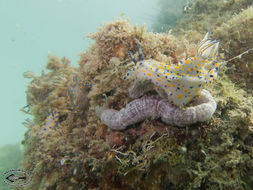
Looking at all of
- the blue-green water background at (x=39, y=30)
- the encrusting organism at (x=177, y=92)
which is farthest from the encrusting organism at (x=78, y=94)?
the blue-green water background at (x=39, y=30)

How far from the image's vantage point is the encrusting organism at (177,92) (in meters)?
2.46

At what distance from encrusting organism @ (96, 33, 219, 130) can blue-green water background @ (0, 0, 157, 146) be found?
11896 centimetres

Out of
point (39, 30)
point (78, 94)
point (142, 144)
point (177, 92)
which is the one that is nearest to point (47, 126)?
point (78, 94)

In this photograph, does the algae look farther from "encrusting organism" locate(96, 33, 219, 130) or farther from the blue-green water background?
the blue-green water background

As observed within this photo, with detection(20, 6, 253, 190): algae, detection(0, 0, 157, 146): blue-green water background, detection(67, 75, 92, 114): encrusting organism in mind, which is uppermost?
detection(0, 0, 157, 146): blue-green water background

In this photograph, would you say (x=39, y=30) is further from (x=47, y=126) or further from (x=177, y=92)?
(x=177, y=92)

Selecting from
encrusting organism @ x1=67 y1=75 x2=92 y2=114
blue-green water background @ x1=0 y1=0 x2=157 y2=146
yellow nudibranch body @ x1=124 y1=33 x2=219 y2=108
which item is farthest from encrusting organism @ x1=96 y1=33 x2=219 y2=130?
blue-green water background @ x1=0 y1=0 x2=157 y2=146

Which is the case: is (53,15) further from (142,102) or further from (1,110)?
(142,102)

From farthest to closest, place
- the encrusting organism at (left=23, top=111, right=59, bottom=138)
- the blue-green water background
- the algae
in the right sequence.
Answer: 1. the blue-green water background
2. the encrusting organism at (left=23, top=111, right=59, bottom=138)
3. the algae

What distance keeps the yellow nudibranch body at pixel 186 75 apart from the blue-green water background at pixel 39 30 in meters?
119

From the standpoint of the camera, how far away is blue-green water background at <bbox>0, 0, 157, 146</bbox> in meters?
127

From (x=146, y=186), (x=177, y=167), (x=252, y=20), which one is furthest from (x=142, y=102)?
(x=252, y=20)

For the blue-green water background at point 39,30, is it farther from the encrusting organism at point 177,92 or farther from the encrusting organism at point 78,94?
the encrusting organism at point 177,92

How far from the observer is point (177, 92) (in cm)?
255
